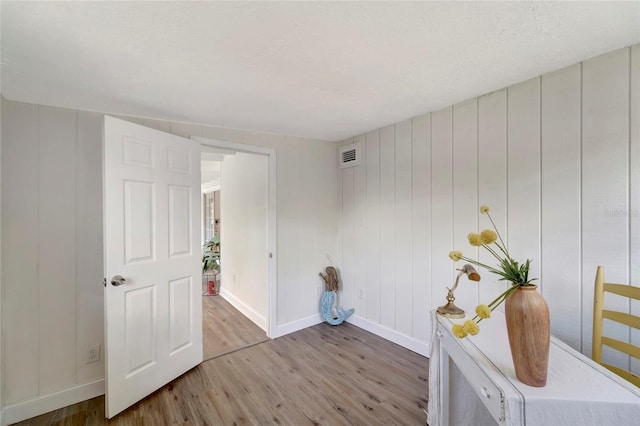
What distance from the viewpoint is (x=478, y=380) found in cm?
109

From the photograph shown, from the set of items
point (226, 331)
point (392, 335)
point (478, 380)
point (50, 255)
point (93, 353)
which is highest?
point (50, 255)

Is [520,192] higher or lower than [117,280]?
higher

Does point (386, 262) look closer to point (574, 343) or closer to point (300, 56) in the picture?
point (574, 343)

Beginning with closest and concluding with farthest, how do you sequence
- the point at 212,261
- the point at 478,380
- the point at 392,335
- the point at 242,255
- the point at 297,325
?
the point at 478,380 → the point at 392,335 → the point at 297,325 → the point at 242,255 → the point at 212,261

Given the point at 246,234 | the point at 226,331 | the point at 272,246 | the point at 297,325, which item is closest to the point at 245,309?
the point at 226,331

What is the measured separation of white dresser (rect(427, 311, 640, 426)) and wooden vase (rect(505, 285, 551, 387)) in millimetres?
57

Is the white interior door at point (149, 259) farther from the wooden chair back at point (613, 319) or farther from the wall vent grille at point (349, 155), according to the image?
the wooden chair back at point (613, 319)

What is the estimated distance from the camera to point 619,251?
4.82 ft

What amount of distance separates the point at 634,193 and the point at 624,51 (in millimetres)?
788

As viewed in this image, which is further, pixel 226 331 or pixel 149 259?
pixel 226 331

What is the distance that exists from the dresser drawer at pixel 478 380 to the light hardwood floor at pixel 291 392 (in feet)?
2.44

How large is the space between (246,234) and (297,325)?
52.8 inches

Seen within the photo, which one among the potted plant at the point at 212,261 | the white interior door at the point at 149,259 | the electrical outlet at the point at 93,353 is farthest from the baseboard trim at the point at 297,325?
the potted plant at the point at 212,261

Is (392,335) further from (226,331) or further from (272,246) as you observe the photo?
(226,331)
